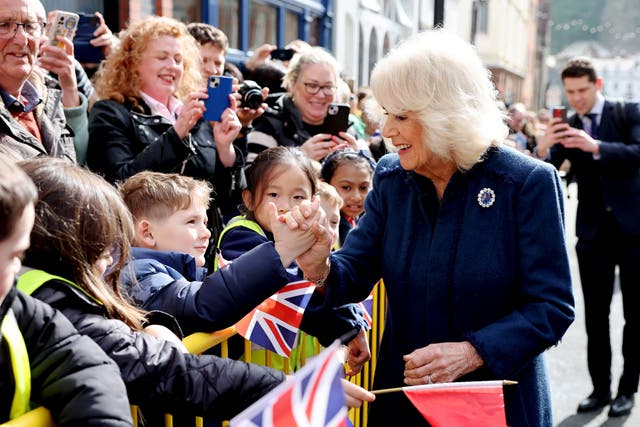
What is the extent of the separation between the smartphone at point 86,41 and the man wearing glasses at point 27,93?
95 centimetres

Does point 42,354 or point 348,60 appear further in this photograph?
point 348,60

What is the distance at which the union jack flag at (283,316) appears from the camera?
233 cm

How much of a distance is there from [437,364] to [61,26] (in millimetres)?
2306

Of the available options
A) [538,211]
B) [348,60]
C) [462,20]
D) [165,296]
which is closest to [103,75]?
[165,296]

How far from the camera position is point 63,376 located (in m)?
1.41

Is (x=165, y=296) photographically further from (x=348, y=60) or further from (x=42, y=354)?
(x=348, y=60)

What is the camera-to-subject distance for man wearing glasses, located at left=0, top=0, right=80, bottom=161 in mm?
2607

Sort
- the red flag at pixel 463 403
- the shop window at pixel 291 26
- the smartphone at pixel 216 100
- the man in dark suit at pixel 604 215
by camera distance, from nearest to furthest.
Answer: the red flag at pixel 463 403 → the smartphone at pixel 216 100 → the man in dark suit at pixel 604 215 → the shop window at pixel 291 26

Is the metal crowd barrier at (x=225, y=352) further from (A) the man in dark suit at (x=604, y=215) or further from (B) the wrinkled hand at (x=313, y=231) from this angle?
(A) the man in dark suit at (x=604, y=215)

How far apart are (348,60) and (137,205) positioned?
13.8 metres

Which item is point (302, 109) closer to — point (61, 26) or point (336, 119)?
point (336, 119)

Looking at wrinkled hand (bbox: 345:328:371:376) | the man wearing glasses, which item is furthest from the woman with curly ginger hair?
wrinkled hand (bbox: 345:328:371:376)

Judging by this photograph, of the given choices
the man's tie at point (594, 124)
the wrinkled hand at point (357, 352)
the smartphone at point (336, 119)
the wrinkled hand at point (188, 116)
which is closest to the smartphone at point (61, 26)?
the wrinkled hand at point (188, 116)

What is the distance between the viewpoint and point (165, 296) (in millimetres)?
2123
